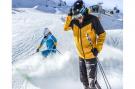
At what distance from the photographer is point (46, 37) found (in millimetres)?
2355

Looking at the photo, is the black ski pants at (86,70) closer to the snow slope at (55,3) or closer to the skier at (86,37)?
the skier at (86,37)

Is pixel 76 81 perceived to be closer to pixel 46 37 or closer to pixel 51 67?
pixel 51 67

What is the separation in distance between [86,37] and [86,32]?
0.10ft

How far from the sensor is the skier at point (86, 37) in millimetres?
2350

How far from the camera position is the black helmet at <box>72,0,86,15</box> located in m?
2.35

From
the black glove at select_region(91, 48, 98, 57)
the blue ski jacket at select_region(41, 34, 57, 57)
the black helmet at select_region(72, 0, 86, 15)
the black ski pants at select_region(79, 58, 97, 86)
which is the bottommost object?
the black ski pants at select_region(79, 58, 97, 86)

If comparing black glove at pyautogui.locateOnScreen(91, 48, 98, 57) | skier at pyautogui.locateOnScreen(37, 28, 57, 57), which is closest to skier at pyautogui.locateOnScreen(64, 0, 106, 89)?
black glove at pyautogui.locateOnScreen(91, 48, 98, 57)

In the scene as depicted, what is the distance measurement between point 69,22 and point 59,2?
0.45 feet

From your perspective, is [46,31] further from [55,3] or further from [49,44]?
[55,3]

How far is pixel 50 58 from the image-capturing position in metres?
2.35

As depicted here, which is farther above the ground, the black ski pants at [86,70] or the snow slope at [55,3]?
the snow slope at [55,3]

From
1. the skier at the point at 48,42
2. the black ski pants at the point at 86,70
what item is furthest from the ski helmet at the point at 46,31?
the black ski pants at the point at 86,70

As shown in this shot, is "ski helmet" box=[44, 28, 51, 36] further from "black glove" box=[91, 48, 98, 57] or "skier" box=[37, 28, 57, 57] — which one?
"black glove" box=[91, 48, 98, 57]
